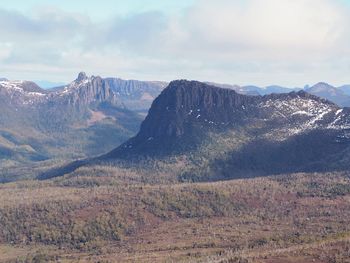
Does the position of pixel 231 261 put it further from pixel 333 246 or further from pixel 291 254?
pixel 333 246

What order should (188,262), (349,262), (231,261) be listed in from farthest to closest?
(188,262) → (231,261) → (349,262)

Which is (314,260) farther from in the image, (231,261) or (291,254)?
(231,261)

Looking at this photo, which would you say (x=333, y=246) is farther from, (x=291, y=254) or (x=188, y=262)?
(x=188, y=262)

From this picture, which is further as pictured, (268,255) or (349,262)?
(268,255)

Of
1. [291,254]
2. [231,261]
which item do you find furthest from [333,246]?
[231,261]

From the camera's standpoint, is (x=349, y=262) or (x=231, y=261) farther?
(x=231, y=261)

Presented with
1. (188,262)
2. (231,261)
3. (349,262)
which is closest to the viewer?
(349,262)

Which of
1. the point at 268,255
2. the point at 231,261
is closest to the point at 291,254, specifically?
the point at 268,255

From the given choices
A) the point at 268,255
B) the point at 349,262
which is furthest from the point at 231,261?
the point at 349,262
